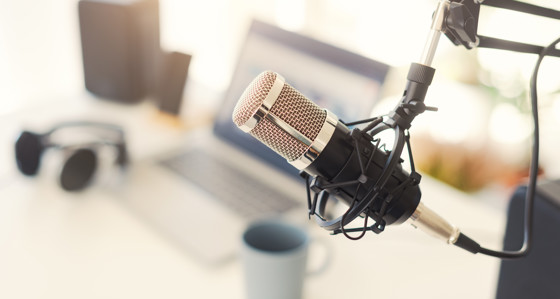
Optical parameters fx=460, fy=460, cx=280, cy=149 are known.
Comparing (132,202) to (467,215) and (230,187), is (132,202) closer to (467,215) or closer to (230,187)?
(230,187)

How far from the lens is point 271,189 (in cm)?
88

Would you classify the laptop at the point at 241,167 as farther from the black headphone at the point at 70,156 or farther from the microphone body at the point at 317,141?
the microphone body at the point at 317,141

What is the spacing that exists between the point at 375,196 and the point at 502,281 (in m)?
0.33

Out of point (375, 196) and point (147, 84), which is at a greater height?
point (375, 196)

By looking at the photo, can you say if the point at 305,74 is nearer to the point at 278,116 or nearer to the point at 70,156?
the point at 70,156

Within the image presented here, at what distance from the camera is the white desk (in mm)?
667

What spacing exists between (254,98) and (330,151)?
7cm

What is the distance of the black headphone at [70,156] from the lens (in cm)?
84

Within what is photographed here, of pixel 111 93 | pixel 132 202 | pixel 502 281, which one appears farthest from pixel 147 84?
pixel 502 281

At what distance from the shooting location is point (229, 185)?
892 millimetres

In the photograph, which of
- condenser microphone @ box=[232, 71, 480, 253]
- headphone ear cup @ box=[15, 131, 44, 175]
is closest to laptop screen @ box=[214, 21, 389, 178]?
headphone ear cup @ box=[15, 131, 44, 175]

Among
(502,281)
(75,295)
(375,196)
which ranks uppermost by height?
(375,196)

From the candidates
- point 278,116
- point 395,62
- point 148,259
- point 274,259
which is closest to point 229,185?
point 148,259

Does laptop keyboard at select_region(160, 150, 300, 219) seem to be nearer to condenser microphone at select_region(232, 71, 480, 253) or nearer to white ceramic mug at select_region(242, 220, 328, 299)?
white ceramic mug at select_region(242, 220, 328, 299)
